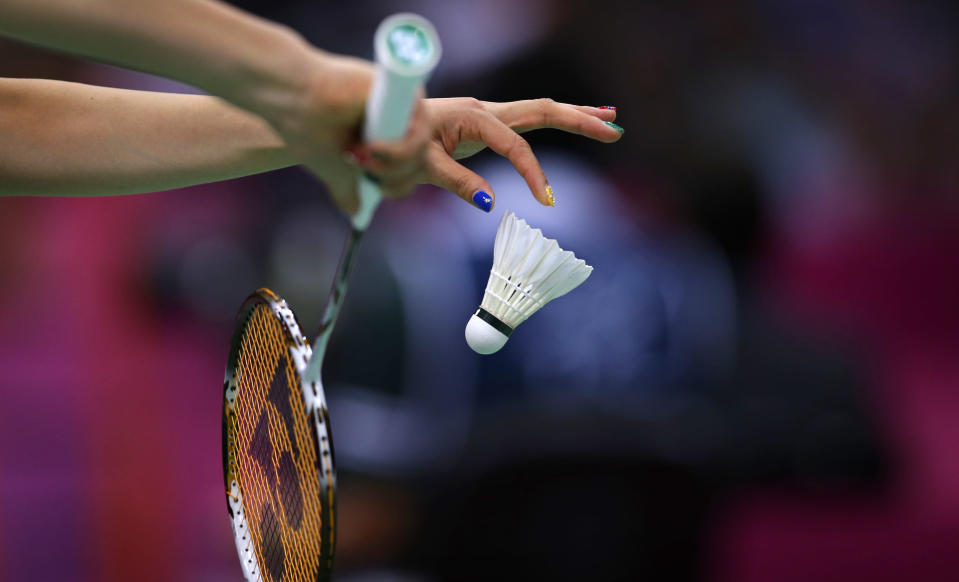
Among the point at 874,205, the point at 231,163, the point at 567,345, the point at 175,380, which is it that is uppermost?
the point at 874,205

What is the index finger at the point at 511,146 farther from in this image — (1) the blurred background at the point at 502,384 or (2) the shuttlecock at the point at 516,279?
(1) the blurred background at the point at 502,384

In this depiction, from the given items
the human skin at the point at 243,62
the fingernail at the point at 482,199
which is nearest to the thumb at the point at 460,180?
the fingernail at the point at 482,199

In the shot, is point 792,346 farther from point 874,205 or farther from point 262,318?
point 262,318

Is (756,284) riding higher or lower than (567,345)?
higher

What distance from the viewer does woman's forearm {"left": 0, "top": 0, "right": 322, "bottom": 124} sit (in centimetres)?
67

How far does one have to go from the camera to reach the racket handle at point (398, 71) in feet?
2.04

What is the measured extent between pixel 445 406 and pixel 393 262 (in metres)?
0.33

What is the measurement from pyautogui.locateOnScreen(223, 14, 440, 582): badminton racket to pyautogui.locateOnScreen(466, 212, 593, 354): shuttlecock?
167 millimetres

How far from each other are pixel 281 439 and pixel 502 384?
1239 millimetres

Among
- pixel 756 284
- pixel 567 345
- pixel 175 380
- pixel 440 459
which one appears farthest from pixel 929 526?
pixel 175 380

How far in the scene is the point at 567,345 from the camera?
2.23 m

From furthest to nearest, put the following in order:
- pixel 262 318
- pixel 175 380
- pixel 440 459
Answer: pixel 175 380
pixel 440 459
pixel 262 318

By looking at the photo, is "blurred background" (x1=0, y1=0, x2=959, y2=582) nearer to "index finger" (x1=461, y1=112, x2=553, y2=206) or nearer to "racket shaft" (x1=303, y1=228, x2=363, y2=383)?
"index finger" (x1=461, y1=112, x2=553, y2=206)

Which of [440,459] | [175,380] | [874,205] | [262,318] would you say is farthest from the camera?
[874,205]
